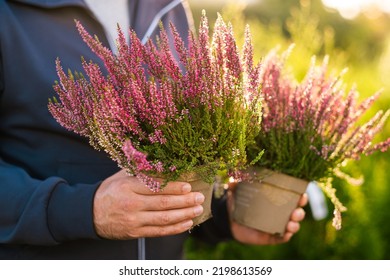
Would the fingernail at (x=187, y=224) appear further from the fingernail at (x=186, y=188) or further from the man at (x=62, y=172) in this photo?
the fingernail at (x=186, y=188)

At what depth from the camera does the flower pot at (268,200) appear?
86.9 inches

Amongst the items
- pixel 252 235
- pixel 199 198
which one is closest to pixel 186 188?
pixel 199 198

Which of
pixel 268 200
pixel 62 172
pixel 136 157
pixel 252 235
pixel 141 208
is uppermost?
pixel 136 157

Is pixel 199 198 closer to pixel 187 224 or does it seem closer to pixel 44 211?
pixel 187 224

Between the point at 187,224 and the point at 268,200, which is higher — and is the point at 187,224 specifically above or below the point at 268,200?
above

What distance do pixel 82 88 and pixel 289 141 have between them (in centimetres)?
83

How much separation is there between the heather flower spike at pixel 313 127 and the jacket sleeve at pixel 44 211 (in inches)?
27.6

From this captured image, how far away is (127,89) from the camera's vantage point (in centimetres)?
163

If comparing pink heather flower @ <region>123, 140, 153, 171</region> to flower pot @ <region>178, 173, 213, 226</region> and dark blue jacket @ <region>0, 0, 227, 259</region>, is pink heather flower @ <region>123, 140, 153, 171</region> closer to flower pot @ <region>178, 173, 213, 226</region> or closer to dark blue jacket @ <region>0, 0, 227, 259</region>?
flower pot @ <region>178, 173, 213, 226</region>

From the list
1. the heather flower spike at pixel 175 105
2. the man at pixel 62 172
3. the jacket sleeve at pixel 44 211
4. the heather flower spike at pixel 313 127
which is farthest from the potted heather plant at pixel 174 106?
the heather flower spike at pixel 313 127

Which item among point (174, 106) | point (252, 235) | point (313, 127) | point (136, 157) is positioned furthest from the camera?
point (252, 235)

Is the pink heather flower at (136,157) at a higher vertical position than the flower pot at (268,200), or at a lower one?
higher

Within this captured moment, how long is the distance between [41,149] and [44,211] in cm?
32

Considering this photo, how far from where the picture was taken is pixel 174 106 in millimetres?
1629
